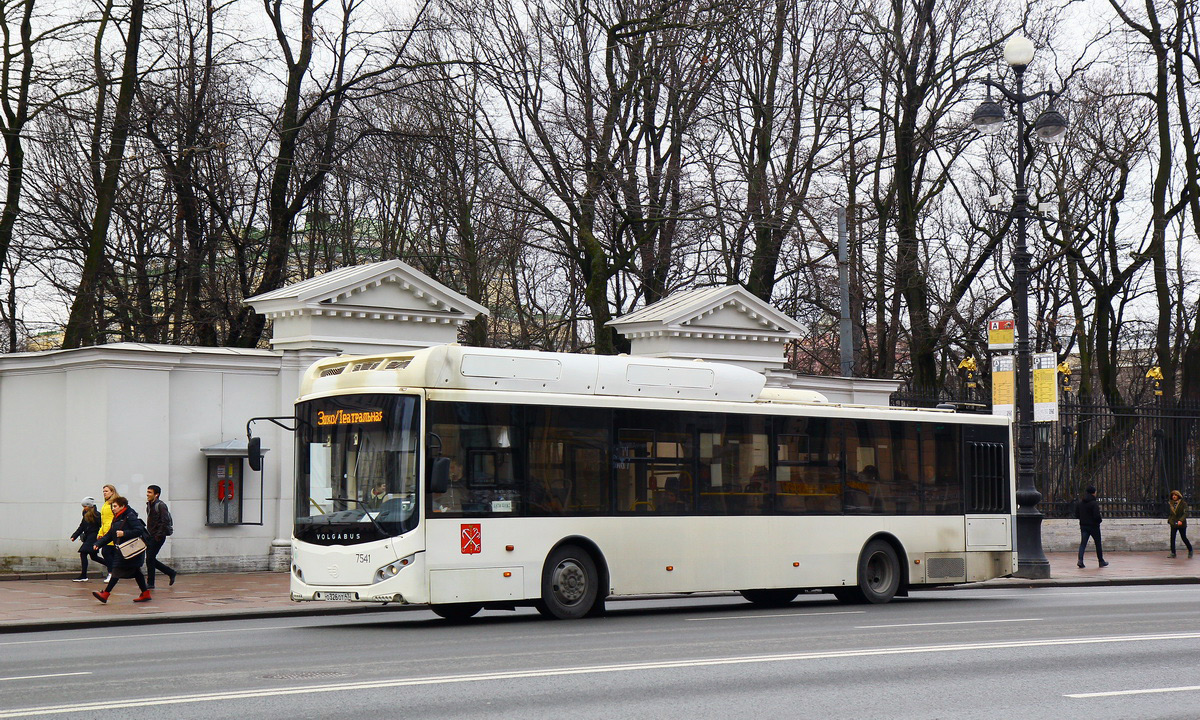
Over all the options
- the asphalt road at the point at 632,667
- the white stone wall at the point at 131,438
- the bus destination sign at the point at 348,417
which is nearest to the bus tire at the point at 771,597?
the asphalt road at the point at 632,667

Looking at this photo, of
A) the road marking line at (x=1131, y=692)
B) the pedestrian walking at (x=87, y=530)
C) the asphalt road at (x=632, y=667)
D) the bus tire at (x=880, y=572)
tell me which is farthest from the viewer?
the pedestrian walking at (x=87, y=530)

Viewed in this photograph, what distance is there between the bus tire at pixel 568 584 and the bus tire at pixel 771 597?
10.9 feet

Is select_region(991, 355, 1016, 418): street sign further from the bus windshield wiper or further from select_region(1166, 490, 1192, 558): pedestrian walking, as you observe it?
the bus windshield wiper

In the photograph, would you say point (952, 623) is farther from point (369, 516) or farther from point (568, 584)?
point (369, 516)

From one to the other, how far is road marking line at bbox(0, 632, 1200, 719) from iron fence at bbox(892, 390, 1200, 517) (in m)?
16.8

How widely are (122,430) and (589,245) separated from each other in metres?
14.1

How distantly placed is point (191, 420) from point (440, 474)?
10.1 meters

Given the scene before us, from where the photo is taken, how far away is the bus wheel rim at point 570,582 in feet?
51.7

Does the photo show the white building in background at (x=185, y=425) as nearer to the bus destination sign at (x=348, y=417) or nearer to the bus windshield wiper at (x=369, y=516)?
the bus destination sign at (x=348, y=417)

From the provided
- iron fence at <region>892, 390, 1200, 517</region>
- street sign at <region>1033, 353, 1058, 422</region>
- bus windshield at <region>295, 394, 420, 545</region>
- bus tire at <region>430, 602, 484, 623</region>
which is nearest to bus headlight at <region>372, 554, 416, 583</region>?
bus windshield at <region>295, 394, 420, 545</region>

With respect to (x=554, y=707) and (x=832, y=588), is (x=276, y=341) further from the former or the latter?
(x=554, y=707)

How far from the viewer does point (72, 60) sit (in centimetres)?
2711

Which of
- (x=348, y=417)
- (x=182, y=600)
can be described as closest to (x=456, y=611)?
(x=348, y=417)

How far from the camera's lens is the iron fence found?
30891 mm
